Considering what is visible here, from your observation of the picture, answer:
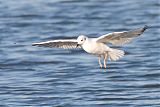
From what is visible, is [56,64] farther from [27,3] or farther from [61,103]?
[27,3]

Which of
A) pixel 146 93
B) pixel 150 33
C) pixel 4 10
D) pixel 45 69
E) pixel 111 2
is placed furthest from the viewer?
pixel 111 2

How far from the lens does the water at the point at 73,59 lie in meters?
14.7

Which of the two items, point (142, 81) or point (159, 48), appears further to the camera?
point (159, 48)

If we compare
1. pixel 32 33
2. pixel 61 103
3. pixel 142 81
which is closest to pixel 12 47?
pixel 32 33

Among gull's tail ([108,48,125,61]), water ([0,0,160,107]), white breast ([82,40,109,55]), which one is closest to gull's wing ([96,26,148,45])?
white breast ([82,40,109,55])

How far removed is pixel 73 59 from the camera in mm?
18641

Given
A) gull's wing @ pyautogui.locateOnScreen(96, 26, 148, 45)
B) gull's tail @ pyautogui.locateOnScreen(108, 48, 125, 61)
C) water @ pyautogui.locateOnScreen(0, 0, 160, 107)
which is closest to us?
gull's wing @ pyautogui.locateOnScreen(96, 26, 148, 45)

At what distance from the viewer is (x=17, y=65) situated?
58.8 ft

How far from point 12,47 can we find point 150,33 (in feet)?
13.0

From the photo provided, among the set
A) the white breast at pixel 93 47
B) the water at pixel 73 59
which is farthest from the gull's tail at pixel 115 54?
the water at pixel 73 59

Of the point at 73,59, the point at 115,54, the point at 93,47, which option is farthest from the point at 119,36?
the point at 73,59

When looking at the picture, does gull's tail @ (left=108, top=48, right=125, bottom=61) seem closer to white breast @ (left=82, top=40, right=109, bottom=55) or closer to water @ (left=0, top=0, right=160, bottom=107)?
white breast @ (left=82, top=40, right=109, bottom=55)

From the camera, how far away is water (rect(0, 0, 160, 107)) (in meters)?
14.7

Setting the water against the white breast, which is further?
the water
